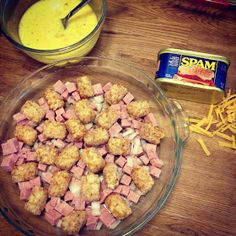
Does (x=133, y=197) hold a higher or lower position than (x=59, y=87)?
lower

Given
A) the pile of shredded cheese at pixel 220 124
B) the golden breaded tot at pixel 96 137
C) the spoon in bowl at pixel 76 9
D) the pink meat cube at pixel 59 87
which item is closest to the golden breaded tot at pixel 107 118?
the golden breaded tot at pixel 96 137

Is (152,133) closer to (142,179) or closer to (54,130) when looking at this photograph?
(142,179)

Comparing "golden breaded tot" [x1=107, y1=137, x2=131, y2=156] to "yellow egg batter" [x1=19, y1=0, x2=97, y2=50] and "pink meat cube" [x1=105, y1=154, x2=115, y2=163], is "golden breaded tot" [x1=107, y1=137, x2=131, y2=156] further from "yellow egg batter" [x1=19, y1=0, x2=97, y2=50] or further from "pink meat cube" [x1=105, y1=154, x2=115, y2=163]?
"yellow egg batter" [x1=19, y1=0, x2=97, y2=50]

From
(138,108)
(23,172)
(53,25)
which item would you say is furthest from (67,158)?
(53,25)

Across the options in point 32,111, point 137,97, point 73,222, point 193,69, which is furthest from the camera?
point 137,97

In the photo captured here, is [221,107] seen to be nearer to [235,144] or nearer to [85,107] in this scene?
[235,144]

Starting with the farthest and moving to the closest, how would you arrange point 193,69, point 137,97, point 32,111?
Answer: point 137,97
point 32,111
point 193,69
